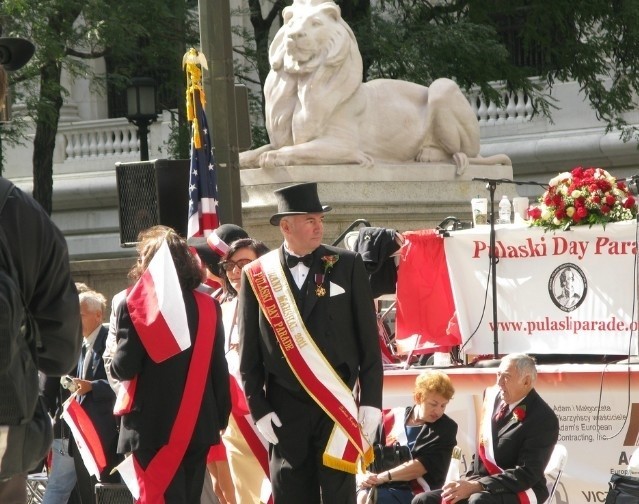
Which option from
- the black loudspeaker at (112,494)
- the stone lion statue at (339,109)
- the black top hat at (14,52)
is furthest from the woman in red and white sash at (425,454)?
the stone lion statue at (339,109)

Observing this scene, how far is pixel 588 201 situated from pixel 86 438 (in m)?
3.66

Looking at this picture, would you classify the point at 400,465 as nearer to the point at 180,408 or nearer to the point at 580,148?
the point at 180,408

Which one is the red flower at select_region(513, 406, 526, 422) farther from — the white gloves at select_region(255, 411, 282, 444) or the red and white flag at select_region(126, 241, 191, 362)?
the red and white flag at select_region(126, 241, 191, 362)

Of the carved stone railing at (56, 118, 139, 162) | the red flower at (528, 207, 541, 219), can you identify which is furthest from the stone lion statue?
the carved stone railing at (56, 118, 139, 162)

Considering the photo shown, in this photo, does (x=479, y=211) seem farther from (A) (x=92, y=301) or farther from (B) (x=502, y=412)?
(A) (x=92, y=301)

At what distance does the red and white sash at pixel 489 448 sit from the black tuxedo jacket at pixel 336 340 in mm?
1564

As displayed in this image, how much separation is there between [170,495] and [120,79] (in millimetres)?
15599

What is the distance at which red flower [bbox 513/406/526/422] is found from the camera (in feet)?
30.3

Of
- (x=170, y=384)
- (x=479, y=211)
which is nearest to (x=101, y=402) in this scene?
(x=170, y=384)

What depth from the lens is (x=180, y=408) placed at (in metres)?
8.17

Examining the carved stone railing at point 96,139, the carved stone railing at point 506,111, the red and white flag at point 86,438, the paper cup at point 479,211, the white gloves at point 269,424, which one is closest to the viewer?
the white gloves at point 269,424

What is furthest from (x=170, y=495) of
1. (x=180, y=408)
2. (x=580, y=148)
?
(x=580, y=148)

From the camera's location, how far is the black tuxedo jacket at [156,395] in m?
8.19

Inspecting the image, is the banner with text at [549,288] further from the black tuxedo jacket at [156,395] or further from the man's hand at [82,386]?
the black tuxedo jacket at [156,395]
